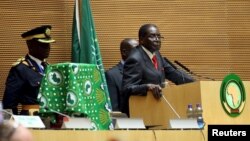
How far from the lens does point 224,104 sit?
564cm

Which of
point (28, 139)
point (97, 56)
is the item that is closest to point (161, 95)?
point (97, 56)

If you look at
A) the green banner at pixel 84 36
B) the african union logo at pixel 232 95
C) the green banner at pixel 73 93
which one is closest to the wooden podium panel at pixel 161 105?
the african union logo at pixel 232 95

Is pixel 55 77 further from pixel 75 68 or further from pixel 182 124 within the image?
pixel 182 124

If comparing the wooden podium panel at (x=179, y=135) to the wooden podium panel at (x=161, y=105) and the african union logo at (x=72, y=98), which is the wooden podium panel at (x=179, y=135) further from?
the african union logo at (x=72, y=98)

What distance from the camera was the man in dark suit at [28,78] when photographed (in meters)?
6.09

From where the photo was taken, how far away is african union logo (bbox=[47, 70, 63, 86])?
15.8 feet

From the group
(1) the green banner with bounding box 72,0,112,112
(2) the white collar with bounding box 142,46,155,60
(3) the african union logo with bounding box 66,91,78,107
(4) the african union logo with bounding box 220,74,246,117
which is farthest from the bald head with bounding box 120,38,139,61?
(3) the african union logo with bounding box 66,91,78,107

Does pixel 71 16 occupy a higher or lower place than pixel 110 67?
higher

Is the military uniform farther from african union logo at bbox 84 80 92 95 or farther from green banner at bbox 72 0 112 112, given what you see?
african union logo at bbox 84 80 92 95

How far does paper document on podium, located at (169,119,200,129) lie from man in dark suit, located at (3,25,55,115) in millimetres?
1410

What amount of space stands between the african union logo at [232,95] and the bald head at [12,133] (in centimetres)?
355

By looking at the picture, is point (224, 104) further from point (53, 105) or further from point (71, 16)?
point (71, 16)

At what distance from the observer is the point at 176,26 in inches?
321

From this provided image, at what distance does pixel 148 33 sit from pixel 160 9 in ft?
7.13
